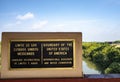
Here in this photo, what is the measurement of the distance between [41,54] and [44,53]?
65 millimetres

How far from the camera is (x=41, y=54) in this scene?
18.0 ft

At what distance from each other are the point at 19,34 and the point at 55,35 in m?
0.74

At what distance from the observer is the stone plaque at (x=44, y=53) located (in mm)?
5434

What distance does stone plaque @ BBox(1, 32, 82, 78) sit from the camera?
5.43m

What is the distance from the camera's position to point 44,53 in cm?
548

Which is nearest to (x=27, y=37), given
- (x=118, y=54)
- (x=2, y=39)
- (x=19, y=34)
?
(x=19, y=34)

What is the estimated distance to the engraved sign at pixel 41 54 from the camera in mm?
5457

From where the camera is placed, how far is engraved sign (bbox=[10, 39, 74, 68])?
5.46m

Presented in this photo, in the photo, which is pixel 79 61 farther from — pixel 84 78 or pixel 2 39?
pixel 2 39

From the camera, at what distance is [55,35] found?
→ 5480 mm

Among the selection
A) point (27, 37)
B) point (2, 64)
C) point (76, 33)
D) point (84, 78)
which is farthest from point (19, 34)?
point (84, 78)

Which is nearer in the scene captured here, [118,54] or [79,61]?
[79,61]

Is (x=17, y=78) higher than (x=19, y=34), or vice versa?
(x=19, y=34)

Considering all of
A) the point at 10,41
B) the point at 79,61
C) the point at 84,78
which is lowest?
the point at 84,78
